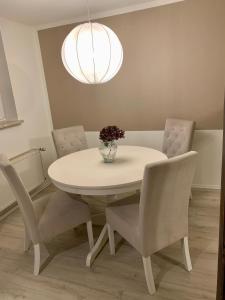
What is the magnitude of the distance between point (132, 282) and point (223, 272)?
0.96m

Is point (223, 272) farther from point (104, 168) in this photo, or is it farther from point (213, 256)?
point (104, 168)

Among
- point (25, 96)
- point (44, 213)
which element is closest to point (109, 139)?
point (44, 213)

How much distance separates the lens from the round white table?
5.66ft

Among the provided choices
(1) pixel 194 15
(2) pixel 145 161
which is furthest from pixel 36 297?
(1) pixel 194 15

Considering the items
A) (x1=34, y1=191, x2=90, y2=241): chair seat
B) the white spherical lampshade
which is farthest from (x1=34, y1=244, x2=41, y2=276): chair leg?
the white spherical lampshade

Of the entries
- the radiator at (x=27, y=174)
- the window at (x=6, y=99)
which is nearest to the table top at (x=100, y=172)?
the radiator at (x=27, y=174)

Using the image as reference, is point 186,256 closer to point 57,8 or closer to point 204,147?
point 204,147

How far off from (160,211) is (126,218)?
12.3 inches

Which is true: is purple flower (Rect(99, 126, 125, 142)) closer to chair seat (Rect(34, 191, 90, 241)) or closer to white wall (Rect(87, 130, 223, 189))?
chair seat (Rect(34, 191, 90, 241))

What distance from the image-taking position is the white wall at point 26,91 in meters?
2.97

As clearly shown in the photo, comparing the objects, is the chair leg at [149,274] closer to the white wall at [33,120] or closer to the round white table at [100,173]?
the round white table at [100,173]

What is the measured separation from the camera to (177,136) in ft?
8.94

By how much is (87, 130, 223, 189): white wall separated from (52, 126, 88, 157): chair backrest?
2.09 feet

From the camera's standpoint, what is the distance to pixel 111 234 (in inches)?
80.2
